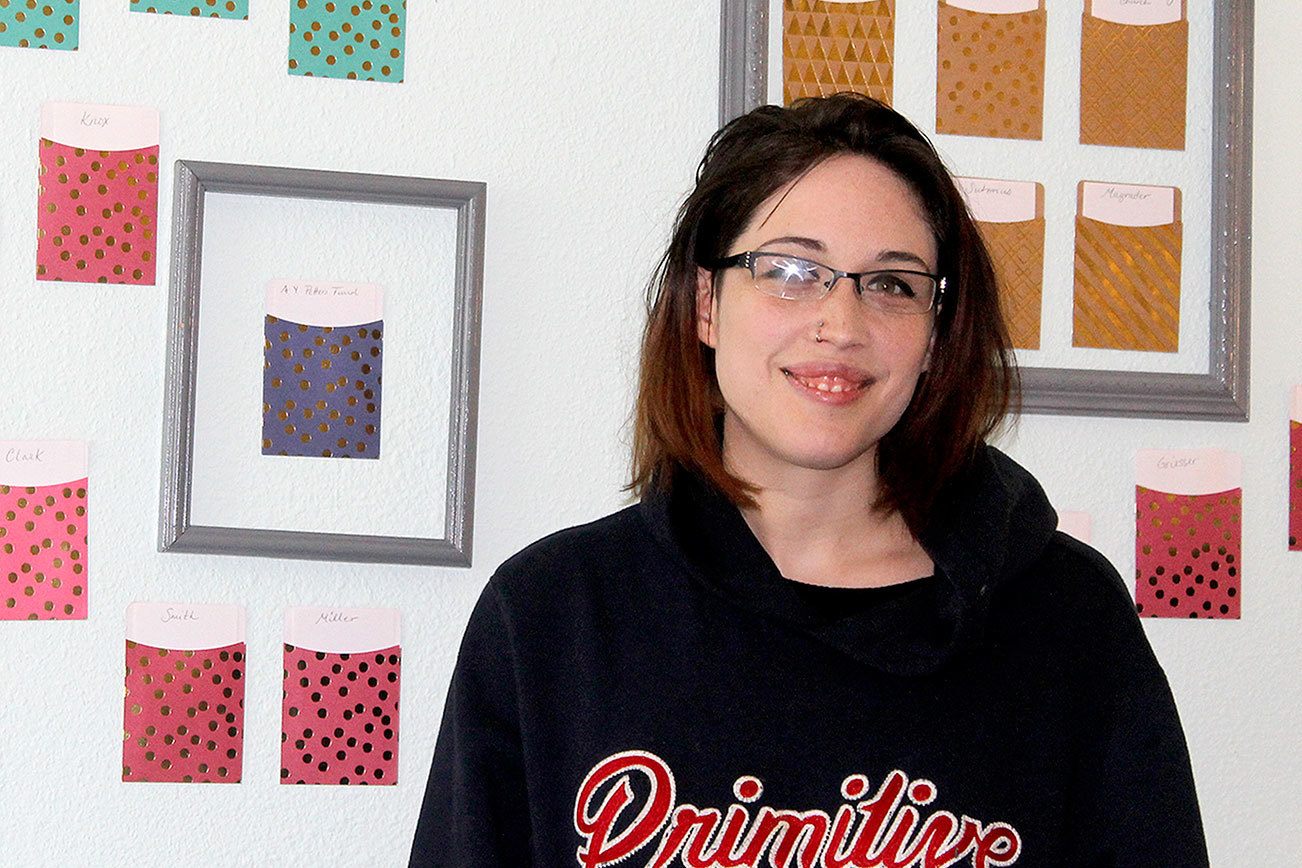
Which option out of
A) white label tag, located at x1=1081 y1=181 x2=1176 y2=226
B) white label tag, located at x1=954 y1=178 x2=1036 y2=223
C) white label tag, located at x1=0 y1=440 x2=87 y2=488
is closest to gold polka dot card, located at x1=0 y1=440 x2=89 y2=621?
white label tag, located at x1=0 y1=440 x2=87 y2=488

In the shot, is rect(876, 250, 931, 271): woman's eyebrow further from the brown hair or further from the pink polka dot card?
the pink polka dot card

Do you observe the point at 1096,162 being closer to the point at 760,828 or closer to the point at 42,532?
the point at 760,828

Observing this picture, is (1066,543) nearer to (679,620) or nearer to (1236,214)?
(679,620)

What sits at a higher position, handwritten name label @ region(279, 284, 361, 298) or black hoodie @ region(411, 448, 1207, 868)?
handwritten name label @ region(279, 284, 361, 298)

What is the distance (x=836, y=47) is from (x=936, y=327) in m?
0.46

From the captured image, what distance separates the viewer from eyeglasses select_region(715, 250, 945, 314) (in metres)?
1.18

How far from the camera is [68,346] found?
58.5 inches

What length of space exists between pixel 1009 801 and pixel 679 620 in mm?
309

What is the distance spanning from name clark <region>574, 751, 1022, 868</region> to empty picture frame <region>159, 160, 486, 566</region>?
42cm

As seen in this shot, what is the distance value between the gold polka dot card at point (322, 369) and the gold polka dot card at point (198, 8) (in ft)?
0.93

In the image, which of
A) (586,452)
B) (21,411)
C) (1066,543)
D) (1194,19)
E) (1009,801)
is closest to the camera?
(1009,801)

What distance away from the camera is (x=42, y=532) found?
1.47 m

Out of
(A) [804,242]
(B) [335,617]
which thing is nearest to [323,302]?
(B) [335,617]

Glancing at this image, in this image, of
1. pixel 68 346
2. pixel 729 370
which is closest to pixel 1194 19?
pixel 729 370
